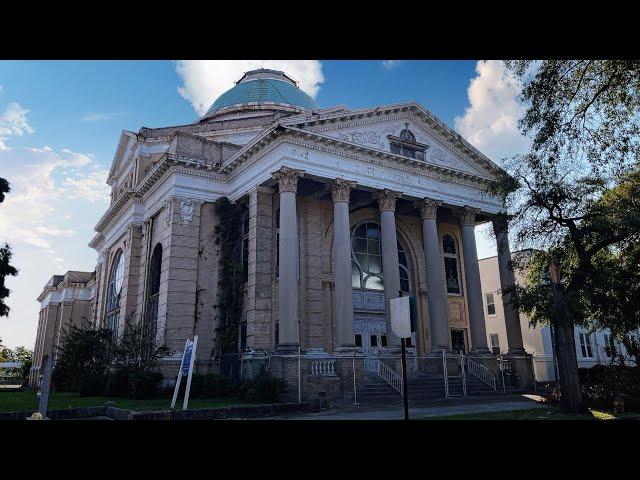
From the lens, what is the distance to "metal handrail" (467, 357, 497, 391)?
2496cm

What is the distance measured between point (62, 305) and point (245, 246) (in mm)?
36475

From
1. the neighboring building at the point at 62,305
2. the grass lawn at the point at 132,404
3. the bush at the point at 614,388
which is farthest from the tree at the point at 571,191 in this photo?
the neighboring building at the point at 62,305

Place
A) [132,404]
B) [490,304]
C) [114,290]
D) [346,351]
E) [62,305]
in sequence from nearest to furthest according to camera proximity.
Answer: [132,404] → [346,351] → [114,290] → [490,304] → [62,305]


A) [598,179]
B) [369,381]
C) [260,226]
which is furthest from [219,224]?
[598,179]

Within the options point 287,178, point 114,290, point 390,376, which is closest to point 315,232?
point 287,178

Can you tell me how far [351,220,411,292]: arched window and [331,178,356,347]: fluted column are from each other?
473 centimetres

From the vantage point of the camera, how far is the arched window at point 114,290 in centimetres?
3334

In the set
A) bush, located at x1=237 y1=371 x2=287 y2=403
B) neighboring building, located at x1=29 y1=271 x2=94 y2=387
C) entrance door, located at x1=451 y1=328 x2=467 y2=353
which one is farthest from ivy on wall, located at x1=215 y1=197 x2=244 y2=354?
neighboring building, located at x1=29 y1=271 x2=94 y2=387

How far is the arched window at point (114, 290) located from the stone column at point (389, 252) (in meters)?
18.1

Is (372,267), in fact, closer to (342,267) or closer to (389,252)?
(389,252)

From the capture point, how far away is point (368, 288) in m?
28.0

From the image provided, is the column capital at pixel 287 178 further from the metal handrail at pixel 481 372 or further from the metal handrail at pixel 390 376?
the metal handrail at pixel 481 372
